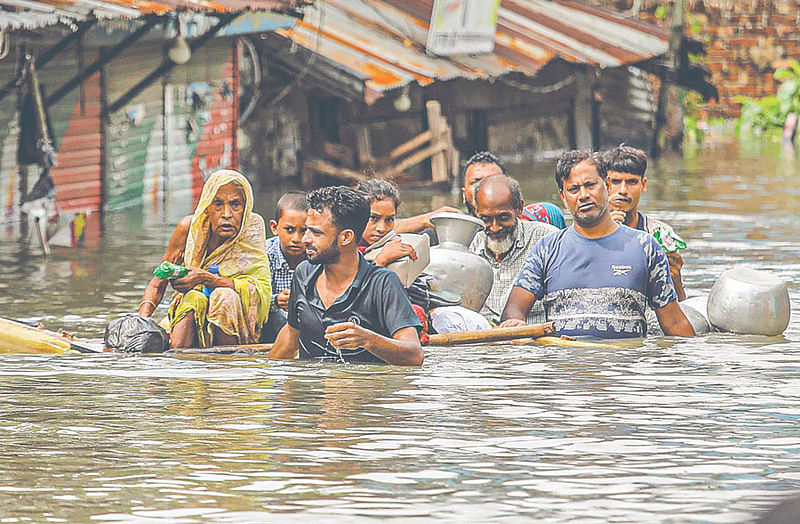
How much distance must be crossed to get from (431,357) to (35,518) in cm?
385

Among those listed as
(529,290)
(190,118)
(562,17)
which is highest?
(562,17)

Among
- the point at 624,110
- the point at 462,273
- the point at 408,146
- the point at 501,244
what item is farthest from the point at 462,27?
the point at 462,273

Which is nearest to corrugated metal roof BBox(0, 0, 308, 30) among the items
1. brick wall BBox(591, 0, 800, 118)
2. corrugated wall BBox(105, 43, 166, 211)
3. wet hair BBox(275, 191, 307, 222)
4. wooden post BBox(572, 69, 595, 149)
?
corrugated wall BBox(105, 43, 166, 211)

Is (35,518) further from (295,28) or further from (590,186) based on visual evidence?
(295,28)

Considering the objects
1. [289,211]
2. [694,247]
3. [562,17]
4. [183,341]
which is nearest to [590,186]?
[289,211]

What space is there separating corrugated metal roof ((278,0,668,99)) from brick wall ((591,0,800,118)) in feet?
31.6

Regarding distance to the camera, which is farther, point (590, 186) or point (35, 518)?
point (590, 186)

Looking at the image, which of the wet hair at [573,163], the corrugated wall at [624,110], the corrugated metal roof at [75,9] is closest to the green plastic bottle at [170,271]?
the wet hair at [573,163]

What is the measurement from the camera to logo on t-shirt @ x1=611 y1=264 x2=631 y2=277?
31.0 ft

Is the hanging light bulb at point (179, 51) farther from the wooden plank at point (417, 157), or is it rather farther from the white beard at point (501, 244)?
the white beard at point (501, 244)

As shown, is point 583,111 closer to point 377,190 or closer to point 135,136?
point 135,136

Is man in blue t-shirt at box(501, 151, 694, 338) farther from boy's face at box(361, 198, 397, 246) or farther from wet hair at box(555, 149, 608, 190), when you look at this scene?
boy's face at box(361, 198, 397, 246)

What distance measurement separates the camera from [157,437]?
741 cm

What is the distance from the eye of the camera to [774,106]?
1650 inches
